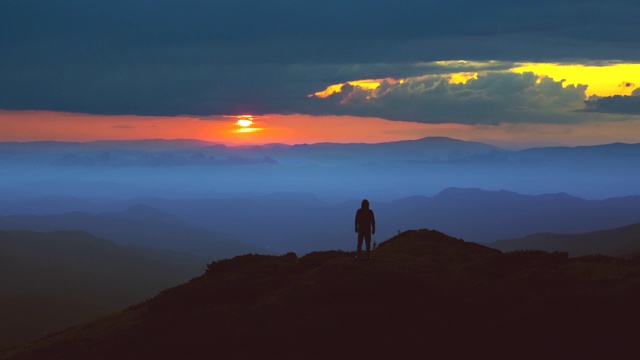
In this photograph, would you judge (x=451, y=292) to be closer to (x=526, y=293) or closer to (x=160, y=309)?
(x=526, y=293)

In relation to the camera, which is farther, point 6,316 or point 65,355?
point 6,316

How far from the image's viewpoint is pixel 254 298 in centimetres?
3638

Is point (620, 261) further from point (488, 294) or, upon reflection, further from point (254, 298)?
point (254, 298)

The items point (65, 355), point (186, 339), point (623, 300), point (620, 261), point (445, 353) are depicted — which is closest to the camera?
point (445, 353)

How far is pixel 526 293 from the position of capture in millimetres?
32875

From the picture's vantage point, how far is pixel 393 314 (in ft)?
101

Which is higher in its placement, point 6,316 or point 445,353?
point 445,353

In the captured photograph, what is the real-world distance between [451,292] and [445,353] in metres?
6.04

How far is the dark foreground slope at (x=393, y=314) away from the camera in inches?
1097

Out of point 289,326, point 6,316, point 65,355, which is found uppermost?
point 289,326

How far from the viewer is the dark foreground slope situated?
1097 inches

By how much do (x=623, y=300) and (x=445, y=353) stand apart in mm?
9070

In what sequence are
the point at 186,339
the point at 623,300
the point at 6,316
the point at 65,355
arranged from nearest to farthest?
the point at 623,300
the point at 186,339
the point at 65,355
the point at 6,316

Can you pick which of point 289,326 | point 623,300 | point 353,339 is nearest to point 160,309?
point 289,326
